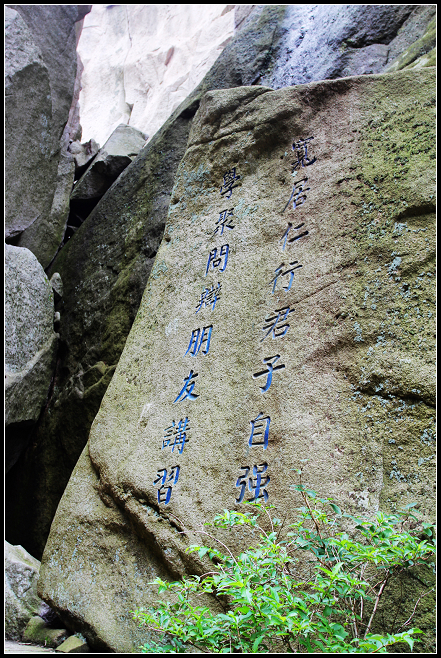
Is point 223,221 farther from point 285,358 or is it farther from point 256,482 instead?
point 256,482

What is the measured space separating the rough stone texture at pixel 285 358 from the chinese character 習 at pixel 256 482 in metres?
0.03

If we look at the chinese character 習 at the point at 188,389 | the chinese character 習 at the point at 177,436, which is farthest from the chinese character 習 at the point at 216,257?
the chinese character 習 at the point at 177,436

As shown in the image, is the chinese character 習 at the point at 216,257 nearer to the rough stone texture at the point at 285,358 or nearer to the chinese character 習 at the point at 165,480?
the rough stone texture at the point at 285,358

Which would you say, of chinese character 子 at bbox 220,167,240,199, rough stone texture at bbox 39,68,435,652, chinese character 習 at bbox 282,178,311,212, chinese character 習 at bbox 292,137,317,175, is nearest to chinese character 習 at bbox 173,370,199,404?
rough stone texture at bbox 39,68,435,652

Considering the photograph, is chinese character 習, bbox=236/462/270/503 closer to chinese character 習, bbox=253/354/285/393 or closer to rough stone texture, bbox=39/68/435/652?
rough stone texture, bbox=39/68/435/652

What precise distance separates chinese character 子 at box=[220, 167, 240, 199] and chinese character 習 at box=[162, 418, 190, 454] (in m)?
2.09

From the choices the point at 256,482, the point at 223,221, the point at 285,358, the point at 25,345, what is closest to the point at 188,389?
the point at 285,358

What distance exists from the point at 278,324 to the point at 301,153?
1.56 m

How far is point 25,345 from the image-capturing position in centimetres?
539

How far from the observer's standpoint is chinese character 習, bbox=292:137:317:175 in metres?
3.55

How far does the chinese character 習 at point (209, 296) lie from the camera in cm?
349

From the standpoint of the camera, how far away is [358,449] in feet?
7.72

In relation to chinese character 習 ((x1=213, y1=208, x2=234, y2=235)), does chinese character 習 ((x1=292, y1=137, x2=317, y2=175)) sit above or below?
above

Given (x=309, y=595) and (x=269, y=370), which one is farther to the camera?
(x=269, y=370)
